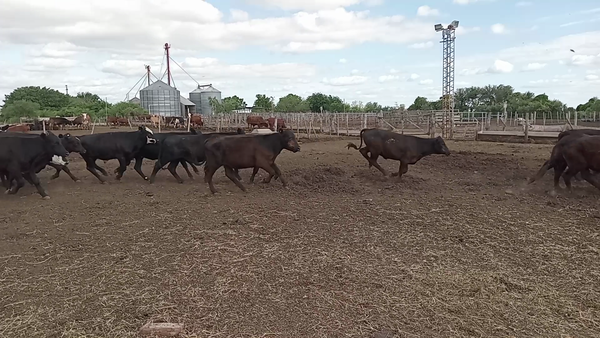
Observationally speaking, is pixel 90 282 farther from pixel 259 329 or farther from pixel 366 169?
pixel 366 169

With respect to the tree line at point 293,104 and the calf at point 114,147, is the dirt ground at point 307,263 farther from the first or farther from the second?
the tree line at point 293,104

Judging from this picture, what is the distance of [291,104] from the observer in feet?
295

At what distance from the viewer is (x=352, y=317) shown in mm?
4070

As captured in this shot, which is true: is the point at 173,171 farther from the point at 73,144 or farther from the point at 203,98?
the point at 203,98

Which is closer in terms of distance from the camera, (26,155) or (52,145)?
(26,155)

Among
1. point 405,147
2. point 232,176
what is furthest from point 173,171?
point 405,147

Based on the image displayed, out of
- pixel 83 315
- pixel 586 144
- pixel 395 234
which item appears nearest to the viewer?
pixel 83 315

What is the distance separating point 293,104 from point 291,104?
0.46m

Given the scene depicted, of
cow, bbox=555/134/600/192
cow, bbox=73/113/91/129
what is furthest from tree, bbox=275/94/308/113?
cow, bbox=555/134/600/192

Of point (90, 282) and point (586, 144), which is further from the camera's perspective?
point (586, 144)

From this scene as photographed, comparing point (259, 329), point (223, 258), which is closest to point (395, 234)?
point (223, 258)

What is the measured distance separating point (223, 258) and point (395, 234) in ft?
7.74

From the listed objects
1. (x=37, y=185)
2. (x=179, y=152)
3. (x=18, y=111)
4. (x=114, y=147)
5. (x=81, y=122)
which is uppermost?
(x=18, y=111)

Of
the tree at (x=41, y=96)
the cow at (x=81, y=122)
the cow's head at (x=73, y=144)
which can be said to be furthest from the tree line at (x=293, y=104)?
the cow's head at (x=73, y=144)
